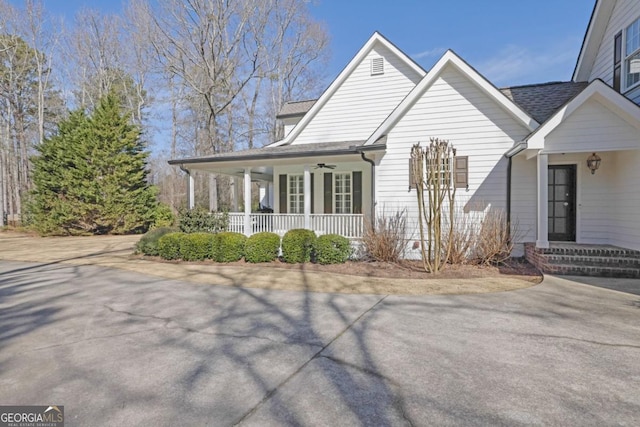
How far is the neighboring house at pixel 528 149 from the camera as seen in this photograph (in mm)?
7379

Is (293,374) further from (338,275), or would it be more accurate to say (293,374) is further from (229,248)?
(229,248)

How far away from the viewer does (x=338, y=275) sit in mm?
7727

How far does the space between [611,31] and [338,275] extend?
1058 centimetres

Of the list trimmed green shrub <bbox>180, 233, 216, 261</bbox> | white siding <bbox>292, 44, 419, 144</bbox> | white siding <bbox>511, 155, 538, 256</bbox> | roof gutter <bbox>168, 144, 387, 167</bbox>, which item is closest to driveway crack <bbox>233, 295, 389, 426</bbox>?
roof gutter <bbox>168, 144, 387, 167</bbox>

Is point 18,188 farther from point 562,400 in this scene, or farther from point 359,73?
point 562,400

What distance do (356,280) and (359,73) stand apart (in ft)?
29.7

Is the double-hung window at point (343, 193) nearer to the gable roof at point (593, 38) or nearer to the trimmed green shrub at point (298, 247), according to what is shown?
the trimmed green shrub at point (298, 247)

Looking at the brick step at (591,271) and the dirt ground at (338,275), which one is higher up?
→ the brick step at (591,271)

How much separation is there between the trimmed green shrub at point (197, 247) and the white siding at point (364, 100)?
631 cm

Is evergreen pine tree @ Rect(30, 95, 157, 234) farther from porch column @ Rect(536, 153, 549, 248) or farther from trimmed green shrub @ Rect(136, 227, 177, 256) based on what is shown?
porch column @ Rect(536, 153, 549, 248)

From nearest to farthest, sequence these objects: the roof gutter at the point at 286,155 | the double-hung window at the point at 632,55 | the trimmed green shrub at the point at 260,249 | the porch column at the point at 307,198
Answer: the double-hung window at the point at 632,55 → the trimmed green shrub at the point at 260,249 → the roof gutter at the point at 286,155 → the porch column at the point at 307,198

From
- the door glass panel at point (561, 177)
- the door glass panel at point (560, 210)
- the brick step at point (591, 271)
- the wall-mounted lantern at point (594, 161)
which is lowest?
the brick step at point (591, 271)

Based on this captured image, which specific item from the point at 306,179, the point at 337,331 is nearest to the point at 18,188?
the point at 306,179

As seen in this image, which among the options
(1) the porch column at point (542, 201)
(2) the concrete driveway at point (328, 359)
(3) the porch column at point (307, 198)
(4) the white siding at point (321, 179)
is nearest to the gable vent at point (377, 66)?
(4) the white siding at point (321, 179)
